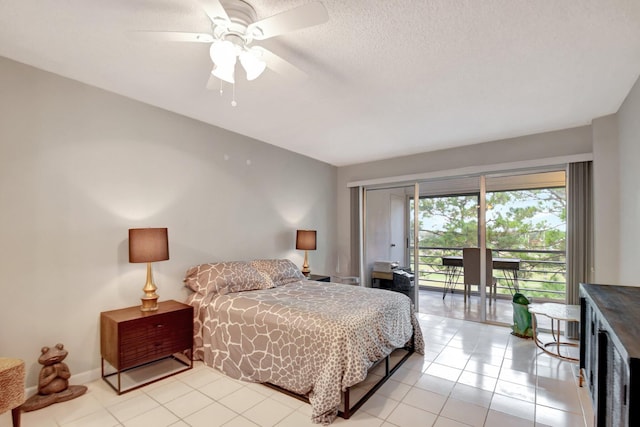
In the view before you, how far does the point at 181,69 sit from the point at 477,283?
178 inches

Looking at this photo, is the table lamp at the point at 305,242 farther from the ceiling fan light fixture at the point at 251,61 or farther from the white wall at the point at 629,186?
the white wall at the point at 629,186

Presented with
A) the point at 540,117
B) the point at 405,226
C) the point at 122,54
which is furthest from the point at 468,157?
the point at 122,54

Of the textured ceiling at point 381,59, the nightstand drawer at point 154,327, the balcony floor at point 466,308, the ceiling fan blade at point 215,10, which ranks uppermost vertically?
the textured ceiling at point 381,59

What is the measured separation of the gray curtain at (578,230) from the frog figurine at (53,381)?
200 inches

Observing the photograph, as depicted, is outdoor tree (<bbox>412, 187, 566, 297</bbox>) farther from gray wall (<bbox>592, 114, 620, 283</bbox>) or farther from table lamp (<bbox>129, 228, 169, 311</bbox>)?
table lamp (<bbox>129, 228, 169, 311</bbox>)

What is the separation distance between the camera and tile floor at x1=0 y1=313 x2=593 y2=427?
6.58ft

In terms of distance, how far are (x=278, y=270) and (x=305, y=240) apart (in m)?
0.85

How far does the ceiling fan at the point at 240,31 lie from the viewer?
1366 mm

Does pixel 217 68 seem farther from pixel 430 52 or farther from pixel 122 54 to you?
pixel 430 52

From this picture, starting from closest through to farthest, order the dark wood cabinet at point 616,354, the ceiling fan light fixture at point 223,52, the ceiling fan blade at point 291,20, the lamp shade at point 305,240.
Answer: the dark wood cabinet at point 616,354 → the ceiling fan blade at point 291,20 → the ceiling fan light fixture at point 223,52 → the lamp shade at point 305,240

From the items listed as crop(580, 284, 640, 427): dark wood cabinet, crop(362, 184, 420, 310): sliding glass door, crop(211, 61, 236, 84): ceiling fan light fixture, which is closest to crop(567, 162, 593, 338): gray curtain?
crop(580, 284, 640, 427): dark wood cabinet

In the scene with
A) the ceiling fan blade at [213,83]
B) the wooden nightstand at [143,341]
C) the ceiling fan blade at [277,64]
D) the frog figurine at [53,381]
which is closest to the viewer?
the ceiling fan blade at [277,64]

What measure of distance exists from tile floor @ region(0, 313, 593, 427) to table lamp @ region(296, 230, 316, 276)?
6.48 ft

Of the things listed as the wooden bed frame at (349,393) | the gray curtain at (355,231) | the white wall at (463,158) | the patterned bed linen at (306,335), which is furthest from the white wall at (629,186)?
the gray curtain at (355,231)
